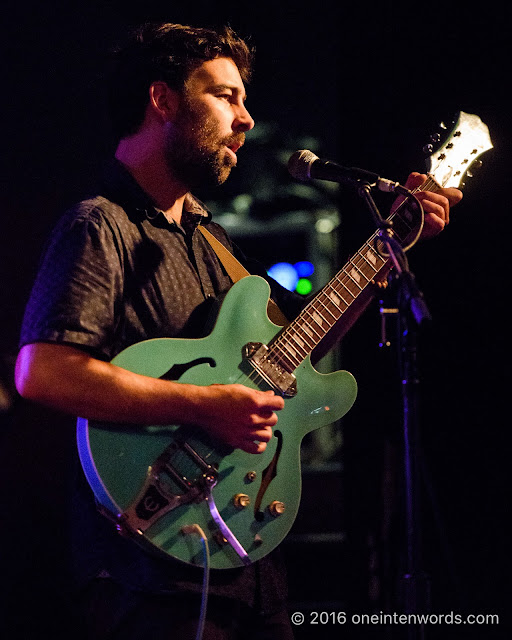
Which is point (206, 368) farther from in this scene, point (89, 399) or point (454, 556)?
point (454, 556)

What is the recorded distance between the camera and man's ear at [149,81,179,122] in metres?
2.10

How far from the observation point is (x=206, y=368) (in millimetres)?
1700

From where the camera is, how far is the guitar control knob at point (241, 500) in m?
1.66

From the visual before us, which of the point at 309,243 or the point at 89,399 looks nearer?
the point at 89,399

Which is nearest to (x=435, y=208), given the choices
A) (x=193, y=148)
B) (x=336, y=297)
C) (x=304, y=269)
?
(x=336, y=297)

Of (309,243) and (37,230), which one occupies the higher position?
(309,243)

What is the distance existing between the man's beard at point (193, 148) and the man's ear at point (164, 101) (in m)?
0.04

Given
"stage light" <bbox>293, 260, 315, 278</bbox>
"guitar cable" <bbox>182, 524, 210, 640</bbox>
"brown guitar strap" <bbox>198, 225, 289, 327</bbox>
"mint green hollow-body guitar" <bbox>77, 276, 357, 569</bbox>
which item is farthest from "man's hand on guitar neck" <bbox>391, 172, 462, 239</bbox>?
"stage light" <bbox>293, 260, 315, 278</bbox>

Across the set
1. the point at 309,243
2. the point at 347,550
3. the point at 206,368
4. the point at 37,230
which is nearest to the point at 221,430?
the point at 206,368

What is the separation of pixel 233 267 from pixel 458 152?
3.04 feet

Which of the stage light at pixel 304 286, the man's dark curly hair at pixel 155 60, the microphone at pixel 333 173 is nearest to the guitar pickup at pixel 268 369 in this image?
the microphone at pixel 333 173

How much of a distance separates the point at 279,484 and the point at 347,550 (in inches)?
50.7

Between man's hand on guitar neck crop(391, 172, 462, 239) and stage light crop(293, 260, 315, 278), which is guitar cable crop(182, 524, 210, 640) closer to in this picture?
man's hand on guitar neck crop(391, 172, 462, 239)

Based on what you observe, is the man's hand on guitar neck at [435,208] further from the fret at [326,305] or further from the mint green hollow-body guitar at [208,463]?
the mint green hollow-body guitar at [208,463]
